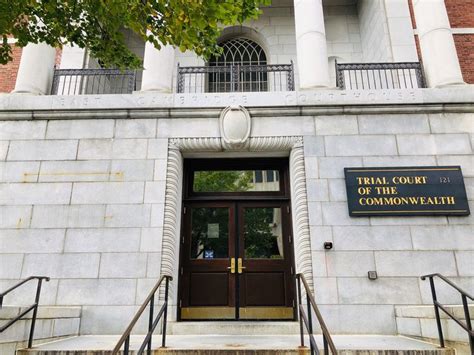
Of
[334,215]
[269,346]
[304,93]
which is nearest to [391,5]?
[304,93]

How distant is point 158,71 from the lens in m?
8.45

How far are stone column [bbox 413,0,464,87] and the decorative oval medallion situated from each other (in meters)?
4.52

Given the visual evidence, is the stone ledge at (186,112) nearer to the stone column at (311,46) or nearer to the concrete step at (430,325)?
the stone column at (311,46)

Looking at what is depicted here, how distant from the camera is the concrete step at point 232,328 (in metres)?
6.49

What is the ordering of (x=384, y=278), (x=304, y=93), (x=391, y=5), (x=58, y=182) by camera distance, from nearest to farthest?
(x=384, y=278) < (x=58, y=182) < (x=304, y=93) < (x=391, y=5)

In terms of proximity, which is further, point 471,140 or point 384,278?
point 471,140

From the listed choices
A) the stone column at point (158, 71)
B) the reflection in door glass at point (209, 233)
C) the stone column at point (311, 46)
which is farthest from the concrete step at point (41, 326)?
the stone column at point (311, 46)

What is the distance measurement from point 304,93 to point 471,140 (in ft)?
12.1

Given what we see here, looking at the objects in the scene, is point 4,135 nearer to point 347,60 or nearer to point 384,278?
point 384,278

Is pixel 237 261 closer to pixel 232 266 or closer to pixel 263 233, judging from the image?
pixel 232 266

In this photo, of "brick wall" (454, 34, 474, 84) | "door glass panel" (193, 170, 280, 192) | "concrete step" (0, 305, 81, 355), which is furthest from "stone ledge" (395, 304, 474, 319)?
"brick wall" (454, 34, 474, 84)

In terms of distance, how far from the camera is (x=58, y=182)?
7477mm

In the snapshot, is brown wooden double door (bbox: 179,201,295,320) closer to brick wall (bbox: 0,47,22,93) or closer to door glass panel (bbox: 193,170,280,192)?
door glass panel (bbox: 193,170,280,192)

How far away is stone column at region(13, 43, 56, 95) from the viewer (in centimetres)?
834
